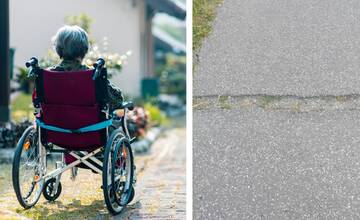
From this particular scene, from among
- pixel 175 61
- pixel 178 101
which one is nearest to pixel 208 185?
pixel 178 101

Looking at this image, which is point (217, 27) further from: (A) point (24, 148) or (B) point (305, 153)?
(A) point (24, 148)

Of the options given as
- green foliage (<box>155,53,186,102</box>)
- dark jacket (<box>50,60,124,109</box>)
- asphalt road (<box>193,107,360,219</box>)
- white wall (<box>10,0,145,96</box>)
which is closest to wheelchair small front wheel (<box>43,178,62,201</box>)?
dark jacket (<box>50,60,124,109</box>)

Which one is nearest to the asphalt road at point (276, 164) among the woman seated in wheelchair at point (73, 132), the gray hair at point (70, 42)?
the woman seated in wheelchair at point (73, 132)

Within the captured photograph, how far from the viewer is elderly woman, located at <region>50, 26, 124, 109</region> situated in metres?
4.73

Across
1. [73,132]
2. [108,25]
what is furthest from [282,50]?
[108,25]

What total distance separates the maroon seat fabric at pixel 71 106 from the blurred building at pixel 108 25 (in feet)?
14.6

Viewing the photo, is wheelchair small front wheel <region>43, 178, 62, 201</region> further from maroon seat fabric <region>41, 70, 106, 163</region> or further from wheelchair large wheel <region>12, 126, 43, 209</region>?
maroon seat fabric <region>41, 70, 106, 163</region>

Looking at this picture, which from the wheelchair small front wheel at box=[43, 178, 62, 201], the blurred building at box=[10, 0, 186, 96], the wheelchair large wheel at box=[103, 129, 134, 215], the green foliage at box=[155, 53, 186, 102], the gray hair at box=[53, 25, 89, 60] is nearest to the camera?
the wheelchair large wheel at box=[103, 129, 134, 215]

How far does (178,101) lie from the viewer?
18.1 metres

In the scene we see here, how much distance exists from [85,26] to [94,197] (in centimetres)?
512

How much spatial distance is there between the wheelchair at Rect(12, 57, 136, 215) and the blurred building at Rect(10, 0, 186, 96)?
4.36m

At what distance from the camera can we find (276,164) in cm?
444

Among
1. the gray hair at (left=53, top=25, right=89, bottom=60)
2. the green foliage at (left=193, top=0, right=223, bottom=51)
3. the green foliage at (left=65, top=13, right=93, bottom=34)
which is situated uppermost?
the green foliage at (left=65, top=13, right=93, bottom=34)

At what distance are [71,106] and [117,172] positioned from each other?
0.52m
